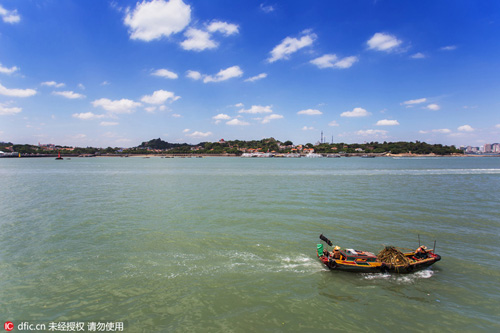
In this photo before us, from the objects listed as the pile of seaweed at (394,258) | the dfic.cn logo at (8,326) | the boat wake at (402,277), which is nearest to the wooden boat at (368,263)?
the pile of seaweed at (394,258)

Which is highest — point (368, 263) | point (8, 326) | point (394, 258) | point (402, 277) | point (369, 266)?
point (394, 258)

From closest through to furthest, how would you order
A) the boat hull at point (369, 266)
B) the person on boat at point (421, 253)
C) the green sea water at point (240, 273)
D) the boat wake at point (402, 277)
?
the green sea water at point (240, 273), the boat wake at point (402, 277), the boat hull at point (369, 266), the person on boat at point (421, 253)

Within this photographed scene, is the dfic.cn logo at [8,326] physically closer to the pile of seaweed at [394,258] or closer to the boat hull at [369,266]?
the boat hull at [369,266]

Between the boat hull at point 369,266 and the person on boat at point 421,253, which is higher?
the person on boat at point 421,253

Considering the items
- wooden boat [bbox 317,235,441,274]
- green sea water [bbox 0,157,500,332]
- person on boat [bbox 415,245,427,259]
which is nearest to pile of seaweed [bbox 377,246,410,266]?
wooden boat [bbox 317,235,441,274]

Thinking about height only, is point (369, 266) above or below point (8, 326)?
above

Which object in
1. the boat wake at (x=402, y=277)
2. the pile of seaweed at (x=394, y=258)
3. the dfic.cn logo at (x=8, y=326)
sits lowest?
the dfic.cn logo at (x=8, y=326)

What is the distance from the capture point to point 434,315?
445 inches

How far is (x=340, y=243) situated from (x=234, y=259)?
8273 mm

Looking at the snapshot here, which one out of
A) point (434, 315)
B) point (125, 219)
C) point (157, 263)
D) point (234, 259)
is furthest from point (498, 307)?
point (125, 219)

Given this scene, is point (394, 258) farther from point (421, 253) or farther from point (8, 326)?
point (8, 326)

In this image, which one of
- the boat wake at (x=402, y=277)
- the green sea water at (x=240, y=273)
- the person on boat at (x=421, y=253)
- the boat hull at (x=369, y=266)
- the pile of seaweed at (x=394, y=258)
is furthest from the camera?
the person on boat at (x=421, y=253)

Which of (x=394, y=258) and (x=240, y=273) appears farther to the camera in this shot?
(x=394, y=258)

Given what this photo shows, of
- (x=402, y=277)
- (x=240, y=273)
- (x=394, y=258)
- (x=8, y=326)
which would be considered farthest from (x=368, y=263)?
(x=8, y=326)
